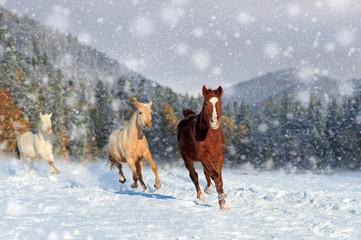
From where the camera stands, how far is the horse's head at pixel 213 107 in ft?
18.7

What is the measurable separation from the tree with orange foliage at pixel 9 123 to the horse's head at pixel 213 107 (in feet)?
116

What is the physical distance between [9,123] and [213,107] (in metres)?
36.9

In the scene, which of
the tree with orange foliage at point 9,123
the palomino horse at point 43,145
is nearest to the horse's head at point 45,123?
the palomino horse at point 43,145

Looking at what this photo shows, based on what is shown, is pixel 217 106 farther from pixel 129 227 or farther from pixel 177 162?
pixel 177 162

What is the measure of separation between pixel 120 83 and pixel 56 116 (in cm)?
979

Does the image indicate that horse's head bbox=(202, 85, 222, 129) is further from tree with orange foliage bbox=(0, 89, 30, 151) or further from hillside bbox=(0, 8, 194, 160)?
tree with orange foliage bbox=(0, 89, 30, 151)

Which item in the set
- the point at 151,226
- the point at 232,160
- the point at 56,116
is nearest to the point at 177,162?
the point at 232,160

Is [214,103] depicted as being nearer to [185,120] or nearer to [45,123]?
[185,120]

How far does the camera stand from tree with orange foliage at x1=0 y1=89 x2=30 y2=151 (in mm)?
36688

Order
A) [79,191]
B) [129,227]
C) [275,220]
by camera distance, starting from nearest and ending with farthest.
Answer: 1. [129,227]
2. [275,220]
3. [79,191]

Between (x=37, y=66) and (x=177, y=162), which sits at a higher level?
(x=37, y=66)

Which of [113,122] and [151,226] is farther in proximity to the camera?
[113,122]

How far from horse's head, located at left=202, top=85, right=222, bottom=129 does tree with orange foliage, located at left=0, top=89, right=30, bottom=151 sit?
35.2 m

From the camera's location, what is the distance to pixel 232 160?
47094 millimetres
